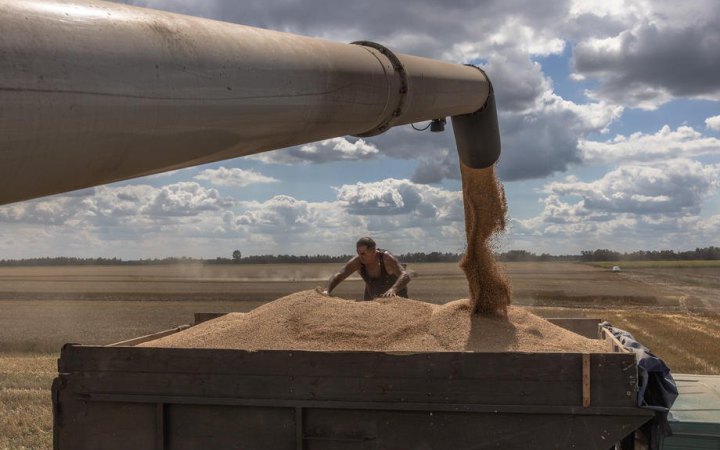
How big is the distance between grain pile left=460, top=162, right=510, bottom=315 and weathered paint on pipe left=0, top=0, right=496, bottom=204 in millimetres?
3862

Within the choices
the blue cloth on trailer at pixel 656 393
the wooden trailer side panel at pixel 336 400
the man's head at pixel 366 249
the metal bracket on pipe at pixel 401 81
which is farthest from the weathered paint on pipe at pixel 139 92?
the man's head at pixel 366 249

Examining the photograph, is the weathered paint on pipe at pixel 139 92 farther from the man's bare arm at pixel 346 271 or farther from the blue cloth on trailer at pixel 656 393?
the man's bare arm at pixel 346 271

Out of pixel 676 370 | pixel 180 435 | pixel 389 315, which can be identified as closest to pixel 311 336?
pixel 389 315

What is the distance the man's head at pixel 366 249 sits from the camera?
700 cm

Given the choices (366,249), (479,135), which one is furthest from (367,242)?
(479,135)

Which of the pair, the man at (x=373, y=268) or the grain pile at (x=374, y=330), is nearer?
the grain pile at (x=374, y=330)

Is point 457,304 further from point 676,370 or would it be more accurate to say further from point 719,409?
point 676,370

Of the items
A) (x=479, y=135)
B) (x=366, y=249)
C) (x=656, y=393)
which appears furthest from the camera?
(x=366, y=249)

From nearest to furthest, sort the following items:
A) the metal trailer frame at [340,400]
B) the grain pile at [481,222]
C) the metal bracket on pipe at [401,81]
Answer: the metal bracket on pipe at [401,81] → the metal trailer frame at [340,400] → the grain pile at [481,222]

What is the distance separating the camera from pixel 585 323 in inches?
249

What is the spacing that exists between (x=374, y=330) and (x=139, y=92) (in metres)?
3.54

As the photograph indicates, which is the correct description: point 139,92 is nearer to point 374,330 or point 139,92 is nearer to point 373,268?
point 374,330

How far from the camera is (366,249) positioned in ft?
23.1

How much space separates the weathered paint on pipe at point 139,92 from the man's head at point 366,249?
4.72m
